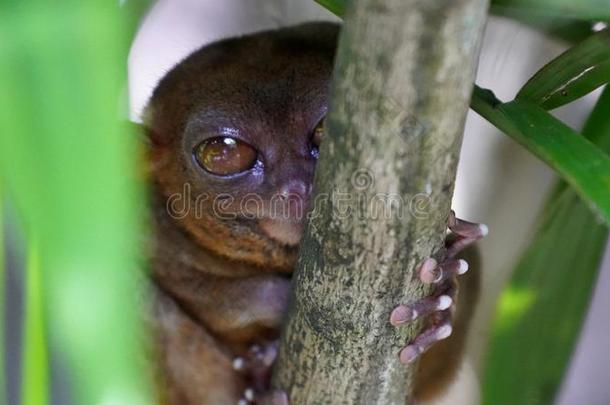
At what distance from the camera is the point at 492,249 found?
7.37 ft

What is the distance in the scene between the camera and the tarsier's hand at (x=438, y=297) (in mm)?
1042

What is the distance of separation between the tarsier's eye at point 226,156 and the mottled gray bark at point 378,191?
0.62 metres

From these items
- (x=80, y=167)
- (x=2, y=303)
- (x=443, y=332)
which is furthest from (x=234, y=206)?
(x=80, y=167)

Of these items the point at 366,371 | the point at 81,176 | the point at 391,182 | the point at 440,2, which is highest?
the point at 440,2

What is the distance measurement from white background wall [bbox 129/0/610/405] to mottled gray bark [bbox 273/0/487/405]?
0.91m

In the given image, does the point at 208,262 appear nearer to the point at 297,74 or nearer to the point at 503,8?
the point at 297,74

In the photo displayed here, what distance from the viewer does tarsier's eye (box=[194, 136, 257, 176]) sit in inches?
69.9

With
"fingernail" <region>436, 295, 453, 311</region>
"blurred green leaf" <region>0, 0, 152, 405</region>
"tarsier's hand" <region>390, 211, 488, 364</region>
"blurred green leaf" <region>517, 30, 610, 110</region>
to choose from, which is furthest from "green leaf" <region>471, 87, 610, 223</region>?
"blurred green leaf" <region>0, 0, 152, 405</region>

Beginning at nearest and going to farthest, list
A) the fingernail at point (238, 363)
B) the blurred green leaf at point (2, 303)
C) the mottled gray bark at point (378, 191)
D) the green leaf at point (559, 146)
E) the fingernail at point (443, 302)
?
1. the blurred green leaf at point (2, 303)
2. the mottled gray bark at point (378, 191)
3. the green leaf at point (559, 146)
4. the fingernail at point (443, 302)
5. the fingernail at point (238, 363)

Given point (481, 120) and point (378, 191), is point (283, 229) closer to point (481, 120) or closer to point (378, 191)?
point (481, 120)

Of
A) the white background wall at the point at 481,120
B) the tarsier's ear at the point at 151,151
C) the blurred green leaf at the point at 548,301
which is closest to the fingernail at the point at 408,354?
the blurred green leaf at the point at 548,301

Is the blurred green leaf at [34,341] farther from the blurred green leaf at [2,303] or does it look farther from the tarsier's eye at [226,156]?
the tarsier's eye at [226,156]

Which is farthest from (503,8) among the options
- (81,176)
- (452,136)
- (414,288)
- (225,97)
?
(225,97)

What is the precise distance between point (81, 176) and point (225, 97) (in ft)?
4.51
